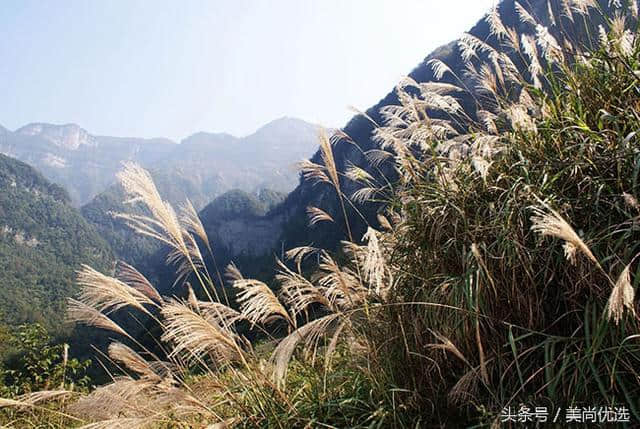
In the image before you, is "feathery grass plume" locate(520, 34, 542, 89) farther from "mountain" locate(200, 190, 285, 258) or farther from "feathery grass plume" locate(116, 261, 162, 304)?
"mountain" locate(200, 190, 285, 258)

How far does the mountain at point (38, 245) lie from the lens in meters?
108

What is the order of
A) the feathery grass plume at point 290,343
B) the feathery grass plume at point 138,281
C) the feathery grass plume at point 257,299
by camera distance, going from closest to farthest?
the feathery grass plume at point 290,343
the feathery grass plume at point 257,299
the feathery grass plume at point 138,281

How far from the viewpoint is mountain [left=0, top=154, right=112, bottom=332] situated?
356ft

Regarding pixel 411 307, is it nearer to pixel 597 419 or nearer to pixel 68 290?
pixel 597 419

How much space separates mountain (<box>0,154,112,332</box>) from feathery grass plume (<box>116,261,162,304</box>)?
100m

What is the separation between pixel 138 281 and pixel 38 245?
181249 mm

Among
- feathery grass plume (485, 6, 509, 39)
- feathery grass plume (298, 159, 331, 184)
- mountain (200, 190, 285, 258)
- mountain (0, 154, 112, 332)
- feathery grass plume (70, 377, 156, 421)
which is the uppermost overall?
mountain (0, 154, 112, 332)

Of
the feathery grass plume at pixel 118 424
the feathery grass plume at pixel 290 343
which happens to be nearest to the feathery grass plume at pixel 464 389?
the feathery grass plume at pixel 290 343

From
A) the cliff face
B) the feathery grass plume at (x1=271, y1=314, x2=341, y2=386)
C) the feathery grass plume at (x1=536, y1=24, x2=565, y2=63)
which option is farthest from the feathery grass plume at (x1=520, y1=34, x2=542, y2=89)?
the cliff face

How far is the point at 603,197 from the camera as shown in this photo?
97.4 inches

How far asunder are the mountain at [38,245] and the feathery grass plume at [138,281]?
10036 centimetres

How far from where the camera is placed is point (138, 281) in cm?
289

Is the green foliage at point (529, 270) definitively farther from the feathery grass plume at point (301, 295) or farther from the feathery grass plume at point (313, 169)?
the feathery grass plume at point (313, 169)

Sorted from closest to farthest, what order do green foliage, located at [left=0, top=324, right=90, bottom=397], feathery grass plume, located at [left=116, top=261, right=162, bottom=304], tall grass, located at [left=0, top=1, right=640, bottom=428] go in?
tall grass, located at [left=0, top=1, right=640, bottom=428] → feathery grass plume, located at [left=116, top=261, right=162, bottom=304] → green foliage, located at [left=0, top=324, right=90, bottom=397]
